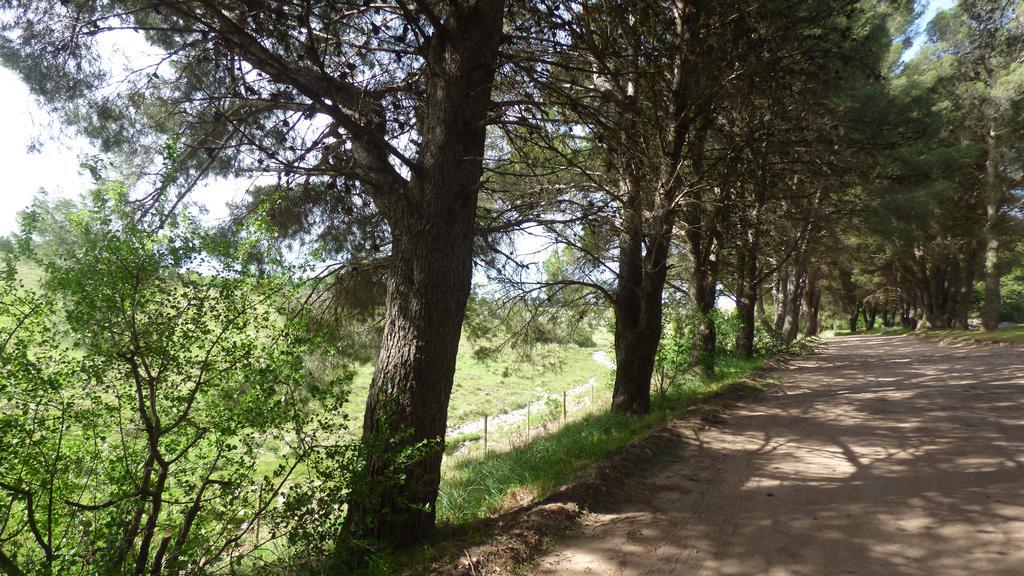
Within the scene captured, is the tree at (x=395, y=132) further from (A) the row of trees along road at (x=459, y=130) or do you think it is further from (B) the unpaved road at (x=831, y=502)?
(B) the unpaved road at (x=831, y=502)

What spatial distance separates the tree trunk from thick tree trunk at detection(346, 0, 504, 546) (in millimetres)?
25107

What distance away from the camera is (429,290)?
408cm

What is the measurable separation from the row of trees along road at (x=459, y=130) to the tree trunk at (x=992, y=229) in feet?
45.4

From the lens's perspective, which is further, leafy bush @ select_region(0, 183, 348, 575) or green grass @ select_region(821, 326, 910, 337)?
green grass @ select_region(821, 326, 910, 337)

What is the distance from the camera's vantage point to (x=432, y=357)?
405 cm

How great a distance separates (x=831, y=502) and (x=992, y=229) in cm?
2432

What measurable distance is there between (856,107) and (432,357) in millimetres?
11786

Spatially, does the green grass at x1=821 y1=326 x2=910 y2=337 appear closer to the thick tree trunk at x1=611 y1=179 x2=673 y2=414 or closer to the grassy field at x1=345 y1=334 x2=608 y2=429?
the grassy field at x1=345 y1=334 x2=608 y2=429

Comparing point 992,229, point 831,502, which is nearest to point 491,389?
point 831,502

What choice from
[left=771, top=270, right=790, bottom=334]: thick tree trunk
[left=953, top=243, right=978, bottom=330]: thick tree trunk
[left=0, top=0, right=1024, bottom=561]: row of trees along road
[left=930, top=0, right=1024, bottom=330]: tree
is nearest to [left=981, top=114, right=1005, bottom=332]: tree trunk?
[left=930, top=0, right=1024, bottom=330]: tree

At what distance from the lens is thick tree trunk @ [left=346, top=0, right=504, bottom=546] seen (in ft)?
12.3

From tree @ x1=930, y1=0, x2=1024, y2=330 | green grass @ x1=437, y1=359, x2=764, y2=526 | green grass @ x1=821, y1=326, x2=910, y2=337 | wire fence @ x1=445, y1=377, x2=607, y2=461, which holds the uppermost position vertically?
tree @ x1=930, y1=0, x2=1024, y2=330

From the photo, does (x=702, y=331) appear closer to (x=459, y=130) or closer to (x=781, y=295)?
(x=459, y=130)

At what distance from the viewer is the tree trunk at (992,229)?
21.1 m
